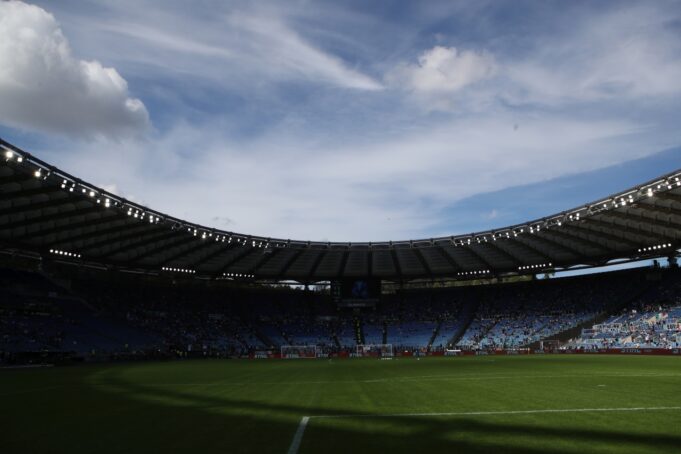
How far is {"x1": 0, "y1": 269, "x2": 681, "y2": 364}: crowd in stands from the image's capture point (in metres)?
61.8

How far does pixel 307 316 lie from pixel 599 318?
46.3m

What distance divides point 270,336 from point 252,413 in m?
69.9

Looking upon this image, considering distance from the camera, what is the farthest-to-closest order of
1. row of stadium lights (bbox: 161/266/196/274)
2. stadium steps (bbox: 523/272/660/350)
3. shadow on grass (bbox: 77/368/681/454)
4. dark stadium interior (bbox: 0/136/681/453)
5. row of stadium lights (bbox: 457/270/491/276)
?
row of stadium lights (bbox: 457/270/491/276) → row of stadium lights (bbox: 161/266/196/274) → stadium steps (bbox: 523/272/660/350) → dark stadium interior (bbox: 0/136/681/453) → shadow on grass (bbox: 77/368/681/454)

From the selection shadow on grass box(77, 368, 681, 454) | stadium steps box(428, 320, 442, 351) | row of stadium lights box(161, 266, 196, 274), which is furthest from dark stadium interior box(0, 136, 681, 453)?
row of stadium lights box(161, 266, 196, 274)

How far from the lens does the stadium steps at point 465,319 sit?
7962 centimetres

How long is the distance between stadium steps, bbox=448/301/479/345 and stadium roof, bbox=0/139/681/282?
5.80 m

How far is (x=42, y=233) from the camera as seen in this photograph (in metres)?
53.0

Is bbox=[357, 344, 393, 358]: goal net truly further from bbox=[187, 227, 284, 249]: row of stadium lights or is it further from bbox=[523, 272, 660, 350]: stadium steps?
bbox=[187, 227, 284, 249]: row of stadium lights

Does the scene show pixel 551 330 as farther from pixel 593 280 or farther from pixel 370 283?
pixel 370 283

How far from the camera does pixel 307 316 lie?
91312mm

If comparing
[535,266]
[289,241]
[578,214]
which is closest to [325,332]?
[289,241]

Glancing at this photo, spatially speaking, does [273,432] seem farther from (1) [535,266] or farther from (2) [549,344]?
(1) [535,266]

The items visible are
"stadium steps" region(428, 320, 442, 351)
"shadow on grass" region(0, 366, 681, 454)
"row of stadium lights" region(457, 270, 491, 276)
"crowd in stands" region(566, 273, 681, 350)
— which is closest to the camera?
"shadow on grass" region(0, 366, 681, 454)

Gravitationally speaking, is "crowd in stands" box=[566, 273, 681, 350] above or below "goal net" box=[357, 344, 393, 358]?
above
